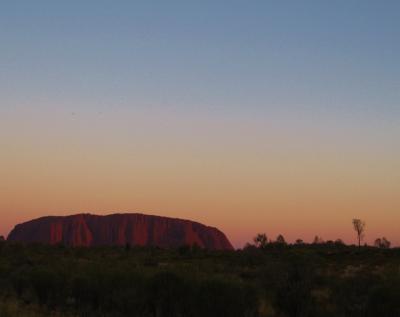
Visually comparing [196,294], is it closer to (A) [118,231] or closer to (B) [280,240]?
(B) [280,240]

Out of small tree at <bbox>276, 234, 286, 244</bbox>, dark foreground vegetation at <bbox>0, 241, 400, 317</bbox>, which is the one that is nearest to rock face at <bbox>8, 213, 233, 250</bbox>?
small tree at <bbox>276, 234, 286, 244</bbox>

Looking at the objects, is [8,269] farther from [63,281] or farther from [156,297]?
[156,297]

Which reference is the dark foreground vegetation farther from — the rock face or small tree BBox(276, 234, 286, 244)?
the rock face

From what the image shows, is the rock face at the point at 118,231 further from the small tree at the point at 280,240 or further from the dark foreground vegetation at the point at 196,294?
the dark foreground vegetation at the point at 196,294

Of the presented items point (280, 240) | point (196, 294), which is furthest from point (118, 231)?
point (196, 294)

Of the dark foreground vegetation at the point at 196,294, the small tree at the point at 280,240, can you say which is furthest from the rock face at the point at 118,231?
the dark foreground vegetation at the point at 196,294

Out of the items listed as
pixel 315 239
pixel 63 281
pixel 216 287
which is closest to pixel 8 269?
pixel 63 281

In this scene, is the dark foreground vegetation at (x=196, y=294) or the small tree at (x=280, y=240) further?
the small tree at (x=280, y=240)

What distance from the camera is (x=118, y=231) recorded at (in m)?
190

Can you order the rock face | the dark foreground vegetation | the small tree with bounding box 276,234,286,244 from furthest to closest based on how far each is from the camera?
the rock face < the small tree with bounding box 276,234,286,244 < the dark foreground vegetation

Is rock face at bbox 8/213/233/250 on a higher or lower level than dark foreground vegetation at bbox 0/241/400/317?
higher

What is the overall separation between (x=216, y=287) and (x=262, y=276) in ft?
13.3

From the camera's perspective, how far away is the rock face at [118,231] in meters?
184

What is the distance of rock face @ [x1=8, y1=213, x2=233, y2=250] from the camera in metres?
184
